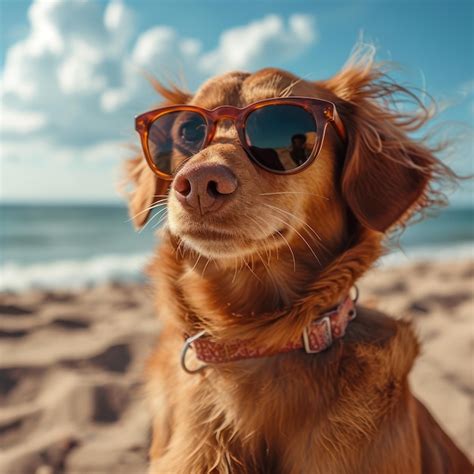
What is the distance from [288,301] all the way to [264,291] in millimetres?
110

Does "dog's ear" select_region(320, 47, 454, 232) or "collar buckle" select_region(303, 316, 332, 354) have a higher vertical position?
"dog's ear" select_region(320, 47, 454, 232)

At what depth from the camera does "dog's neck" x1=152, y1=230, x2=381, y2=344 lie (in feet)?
6.43

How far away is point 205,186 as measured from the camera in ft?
5.56

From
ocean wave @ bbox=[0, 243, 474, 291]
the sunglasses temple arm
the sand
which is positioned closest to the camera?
the sunglasses temple arm

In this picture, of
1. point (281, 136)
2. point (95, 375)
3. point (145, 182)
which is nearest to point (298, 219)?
point (281, 136)

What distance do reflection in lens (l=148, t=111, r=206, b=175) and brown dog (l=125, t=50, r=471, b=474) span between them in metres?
0.08

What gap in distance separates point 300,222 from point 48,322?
12.2 ft

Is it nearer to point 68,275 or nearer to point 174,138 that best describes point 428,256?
point 68,275

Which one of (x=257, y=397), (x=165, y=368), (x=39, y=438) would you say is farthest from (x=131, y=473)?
(x=257, y=397)

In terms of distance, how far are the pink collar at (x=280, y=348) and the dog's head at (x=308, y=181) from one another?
28 cm

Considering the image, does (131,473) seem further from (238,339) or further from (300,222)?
(300,222)

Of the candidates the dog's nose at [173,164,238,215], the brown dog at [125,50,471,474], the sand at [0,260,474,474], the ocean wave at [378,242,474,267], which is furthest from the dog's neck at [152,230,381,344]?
the ocean wave at [378,242,474,267]

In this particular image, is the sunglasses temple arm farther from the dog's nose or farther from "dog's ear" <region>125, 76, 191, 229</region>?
"dog's ear" <region>125, 76, 191, 229</region>

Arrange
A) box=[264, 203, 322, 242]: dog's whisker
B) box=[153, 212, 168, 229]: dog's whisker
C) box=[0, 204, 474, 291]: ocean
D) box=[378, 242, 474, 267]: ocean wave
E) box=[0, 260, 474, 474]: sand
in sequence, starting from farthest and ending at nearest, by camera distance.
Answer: box=[378, 242, 474, 267]: ocean wave, box=[0, 204, 474, 291]: ocean, box=[0, 260, 474, 474]: sand, box=[153, 212, 168, 229]: dog's whisker, box=[264, 203, 322, 242]: dog's whisker
